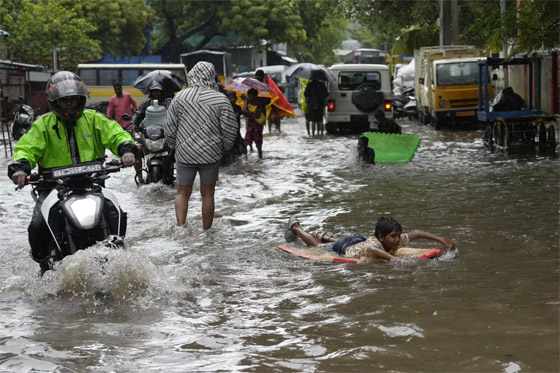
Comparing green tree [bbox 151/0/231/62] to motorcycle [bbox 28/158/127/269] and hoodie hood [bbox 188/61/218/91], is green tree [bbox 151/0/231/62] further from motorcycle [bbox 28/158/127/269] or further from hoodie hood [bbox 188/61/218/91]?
motorcycle [bbox 28/158/127/269]

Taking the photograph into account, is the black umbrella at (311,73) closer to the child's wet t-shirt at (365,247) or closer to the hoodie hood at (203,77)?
the hoodie hood at (203,77)

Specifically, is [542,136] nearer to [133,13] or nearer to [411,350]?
[411,350]

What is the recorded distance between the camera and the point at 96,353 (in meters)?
5.34

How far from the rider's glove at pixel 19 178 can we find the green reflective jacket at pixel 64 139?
0.94ft

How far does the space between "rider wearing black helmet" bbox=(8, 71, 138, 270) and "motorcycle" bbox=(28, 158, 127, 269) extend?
11 centimetres

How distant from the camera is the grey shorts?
379 inches

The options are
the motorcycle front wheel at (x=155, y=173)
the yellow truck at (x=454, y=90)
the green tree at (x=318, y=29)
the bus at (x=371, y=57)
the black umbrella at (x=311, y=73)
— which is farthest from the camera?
the bus at (x=371, y=57)

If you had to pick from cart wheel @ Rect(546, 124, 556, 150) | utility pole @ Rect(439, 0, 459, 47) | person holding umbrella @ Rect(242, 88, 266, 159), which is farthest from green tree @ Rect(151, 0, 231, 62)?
cart wheel @ Rect(546, 124, 556, 150)

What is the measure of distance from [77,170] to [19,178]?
356 mm

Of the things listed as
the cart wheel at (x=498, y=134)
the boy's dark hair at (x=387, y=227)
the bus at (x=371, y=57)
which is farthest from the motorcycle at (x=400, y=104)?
the bus at (x=371, y=57)

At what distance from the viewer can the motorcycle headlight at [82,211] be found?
6.10 metres

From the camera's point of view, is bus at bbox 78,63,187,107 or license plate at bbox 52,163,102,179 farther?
bus at bbox 78,63,187,107

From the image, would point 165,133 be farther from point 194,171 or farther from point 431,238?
point 431,238

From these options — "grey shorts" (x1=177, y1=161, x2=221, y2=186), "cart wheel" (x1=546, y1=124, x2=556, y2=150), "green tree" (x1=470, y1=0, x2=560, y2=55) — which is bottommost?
"cart wheel" (x1=546, y1=124, x2=556, y2=150)
